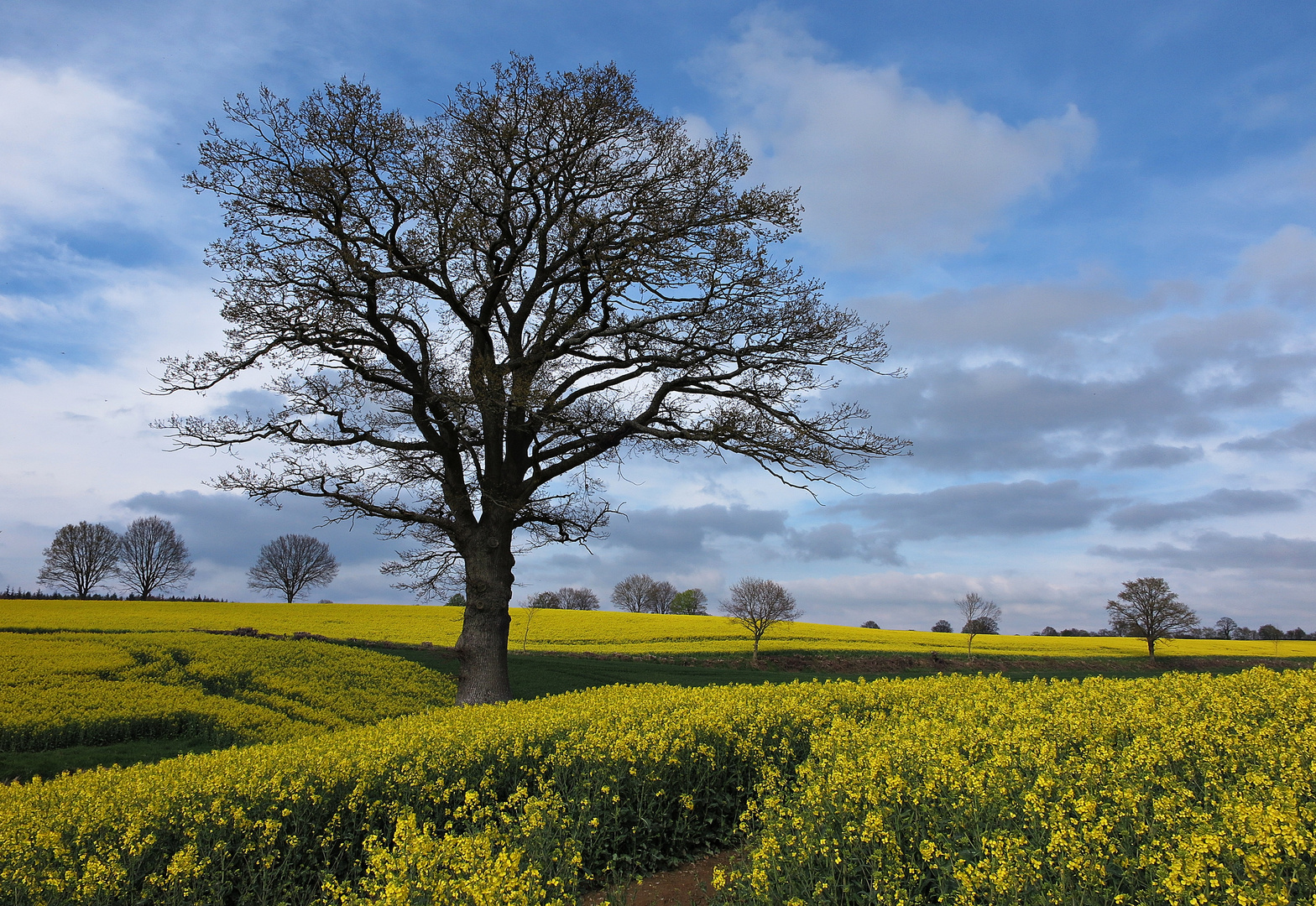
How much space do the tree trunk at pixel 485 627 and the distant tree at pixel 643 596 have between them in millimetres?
69096

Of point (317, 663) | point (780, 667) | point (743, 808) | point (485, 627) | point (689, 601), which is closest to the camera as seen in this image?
point (743, 808)

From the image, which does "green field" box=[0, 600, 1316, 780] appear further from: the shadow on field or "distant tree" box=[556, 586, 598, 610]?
"distant tree" box=[556, 586, 598, 610]

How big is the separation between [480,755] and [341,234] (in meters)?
11.9

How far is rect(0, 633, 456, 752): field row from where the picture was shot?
14.1 metres

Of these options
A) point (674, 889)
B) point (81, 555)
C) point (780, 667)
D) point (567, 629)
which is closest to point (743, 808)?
point (674, 889)

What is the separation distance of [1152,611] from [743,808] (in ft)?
169

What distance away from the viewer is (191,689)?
55.3 ft

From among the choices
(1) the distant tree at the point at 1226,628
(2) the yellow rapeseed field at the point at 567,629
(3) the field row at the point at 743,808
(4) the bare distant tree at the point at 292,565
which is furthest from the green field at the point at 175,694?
(1) the distant tree at the point at 1226,628

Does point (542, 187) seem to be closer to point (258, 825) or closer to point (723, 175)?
point (723, 175)

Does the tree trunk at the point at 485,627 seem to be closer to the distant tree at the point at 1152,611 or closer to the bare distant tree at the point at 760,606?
the bare distant tree at the point at 760,606

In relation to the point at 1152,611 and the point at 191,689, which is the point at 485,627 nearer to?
the point at 191,689

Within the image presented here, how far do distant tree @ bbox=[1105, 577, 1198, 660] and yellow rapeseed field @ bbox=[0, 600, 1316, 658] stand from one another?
2160 millimetres

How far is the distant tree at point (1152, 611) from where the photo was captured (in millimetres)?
46750

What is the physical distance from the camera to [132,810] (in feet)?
20.3
